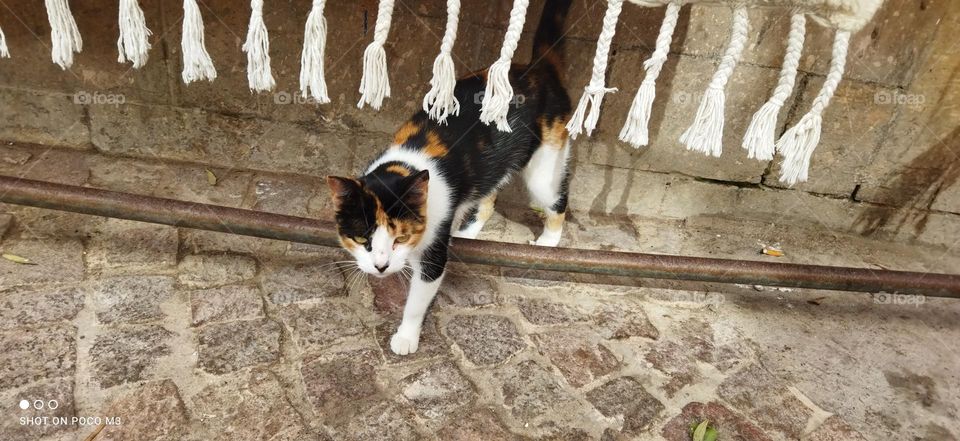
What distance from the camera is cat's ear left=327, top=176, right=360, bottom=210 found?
1.51 metres

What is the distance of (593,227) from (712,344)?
2.92 feet

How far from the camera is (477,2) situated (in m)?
2.40

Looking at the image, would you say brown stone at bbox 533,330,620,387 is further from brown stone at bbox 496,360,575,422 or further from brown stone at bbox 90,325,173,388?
brown stone at bbox 90,325,173,388

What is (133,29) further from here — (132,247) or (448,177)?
(448,177)

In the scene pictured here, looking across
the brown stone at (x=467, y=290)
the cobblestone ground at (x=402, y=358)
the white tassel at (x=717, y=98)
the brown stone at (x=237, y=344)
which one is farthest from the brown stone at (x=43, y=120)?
the white tassel at (x=717, y=98)

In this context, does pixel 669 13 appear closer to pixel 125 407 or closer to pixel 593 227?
pixel 593 227

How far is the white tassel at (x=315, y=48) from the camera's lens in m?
1.60

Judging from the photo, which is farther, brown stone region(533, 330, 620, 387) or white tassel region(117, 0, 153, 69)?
brown stone region(533, 330, 620, 387)

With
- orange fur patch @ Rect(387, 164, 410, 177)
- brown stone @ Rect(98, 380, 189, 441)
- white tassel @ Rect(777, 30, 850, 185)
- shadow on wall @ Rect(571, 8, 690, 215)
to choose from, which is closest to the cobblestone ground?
brown stone @ Rect(98, 380, 189, 441)

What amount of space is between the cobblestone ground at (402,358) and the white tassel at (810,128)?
2.51 ft

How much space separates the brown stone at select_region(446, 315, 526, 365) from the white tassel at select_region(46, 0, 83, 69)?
4.93 ft

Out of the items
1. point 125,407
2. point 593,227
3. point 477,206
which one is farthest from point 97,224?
point 593,227

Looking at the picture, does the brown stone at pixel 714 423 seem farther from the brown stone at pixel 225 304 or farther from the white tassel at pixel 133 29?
the white tassel at pixel 133 29

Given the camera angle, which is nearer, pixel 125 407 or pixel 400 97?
pixel 125 407
